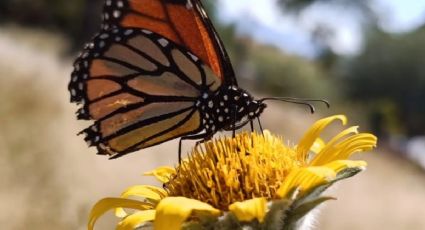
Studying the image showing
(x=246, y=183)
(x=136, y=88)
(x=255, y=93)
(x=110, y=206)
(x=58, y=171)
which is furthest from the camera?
(x=255, y=93)

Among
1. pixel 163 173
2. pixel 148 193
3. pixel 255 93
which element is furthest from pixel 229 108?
pixel 255 93

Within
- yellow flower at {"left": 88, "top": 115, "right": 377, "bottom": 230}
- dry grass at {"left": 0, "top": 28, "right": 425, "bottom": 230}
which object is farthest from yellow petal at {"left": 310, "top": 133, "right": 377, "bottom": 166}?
dry grass at {"left": 0, "top": 28, "right": 425, "bottom": 230}

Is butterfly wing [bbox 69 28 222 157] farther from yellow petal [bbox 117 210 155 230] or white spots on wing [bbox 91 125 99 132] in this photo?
yellow petal [bbox 117 210 155 230]

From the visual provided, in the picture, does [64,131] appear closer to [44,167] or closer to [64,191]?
[44,167]

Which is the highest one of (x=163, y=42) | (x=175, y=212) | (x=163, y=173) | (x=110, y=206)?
(x=163, y=42)

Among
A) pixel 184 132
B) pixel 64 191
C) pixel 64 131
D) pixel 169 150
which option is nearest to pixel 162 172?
pixel 184 132

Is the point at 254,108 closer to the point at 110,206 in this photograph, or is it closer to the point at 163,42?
the point at 163,42
